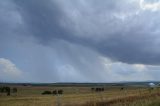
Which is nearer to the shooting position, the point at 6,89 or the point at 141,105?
the point at 141,105

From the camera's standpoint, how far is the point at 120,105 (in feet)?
72.7

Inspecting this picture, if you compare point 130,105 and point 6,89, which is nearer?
point 130,105

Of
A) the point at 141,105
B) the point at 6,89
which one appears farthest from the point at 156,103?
the point at 6,89

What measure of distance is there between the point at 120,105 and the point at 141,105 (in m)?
1.36

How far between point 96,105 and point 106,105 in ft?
2.24

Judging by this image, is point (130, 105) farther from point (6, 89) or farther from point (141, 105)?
point (6, 89)

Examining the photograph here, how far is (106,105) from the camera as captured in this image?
2309cm

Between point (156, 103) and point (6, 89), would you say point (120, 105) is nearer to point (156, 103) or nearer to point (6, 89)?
point (156, 103)

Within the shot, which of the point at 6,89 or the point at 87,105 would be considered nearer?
the point at 87,105

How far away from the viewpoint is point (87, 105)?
23000mm

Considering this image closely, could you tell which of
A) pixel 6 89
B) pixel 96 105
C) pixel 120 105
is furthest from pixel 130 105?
pixel 6 89

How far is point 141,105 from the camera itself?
21.8 meters

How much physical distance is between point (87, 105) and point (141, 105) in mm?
3655

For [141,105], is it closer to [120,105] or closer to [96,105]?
[120,105]
